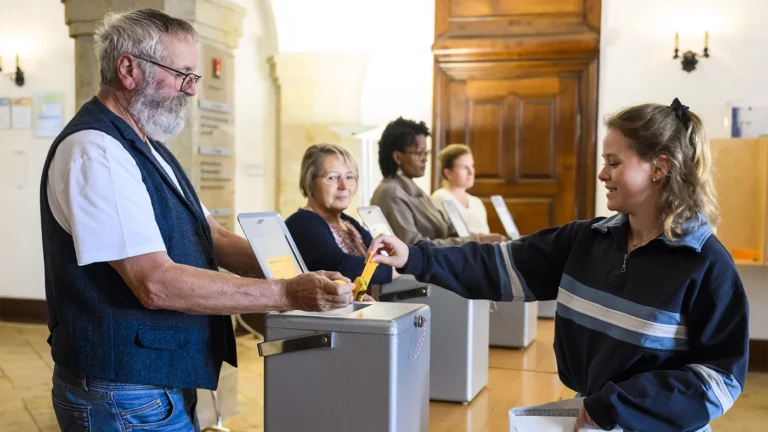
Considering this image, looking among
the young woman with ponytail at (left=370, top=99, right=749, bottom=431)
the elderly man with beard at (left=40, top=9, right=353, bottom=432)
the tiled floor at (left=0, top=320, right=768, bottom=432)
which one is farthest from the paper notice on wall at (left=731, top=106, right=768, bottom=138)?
the elderly man with beard at (left=40, top=9, right=353, bottom=432)

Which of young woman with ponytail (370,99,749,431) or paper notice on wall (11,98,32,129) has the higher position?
paper notice on wall (11,98,32,129)

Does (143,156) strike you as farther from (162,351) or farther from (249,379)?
(249,379)

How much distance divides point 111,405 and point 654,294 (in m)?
1.14

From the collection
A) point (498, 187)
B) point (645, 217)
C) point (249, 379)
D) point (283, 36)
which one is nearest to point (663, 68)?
point (498, 187)

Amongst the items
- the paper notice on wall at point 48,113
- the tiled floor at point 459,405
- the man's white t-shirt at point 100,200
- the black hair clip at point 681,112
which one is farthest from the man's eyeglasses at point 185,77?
the paper notice on wall at point 48,113

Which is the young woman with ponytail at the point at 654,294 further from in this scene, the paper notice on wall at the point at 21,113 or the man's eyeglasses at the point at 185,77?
the paper notice on wall at the point at 21,113

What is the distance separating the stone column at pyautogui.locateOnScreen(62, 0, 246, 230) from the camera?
3.49 meters

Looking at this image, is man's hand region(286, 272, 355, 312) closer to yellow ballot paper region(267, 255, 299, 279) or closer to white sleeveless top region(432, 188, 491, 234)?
yellow ballot paper region(267, 255, 299, 279)

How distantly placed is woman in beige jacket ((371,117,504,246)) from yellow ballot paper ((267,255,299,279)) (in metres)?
1.86

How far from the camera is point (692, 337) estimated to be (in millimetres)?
1639

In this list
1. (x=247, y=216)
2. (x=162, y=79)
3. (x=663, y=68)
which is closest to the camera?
(x=162, y=79)

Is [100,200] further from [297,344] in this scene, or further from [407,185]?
[407,185]

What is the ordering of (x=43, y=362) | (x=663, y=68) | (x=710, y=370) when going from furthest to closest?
(x=663, y=68) < (x=43, y=362) < (x=710, y=370)

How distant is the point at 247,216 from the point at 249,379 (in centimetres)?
263
